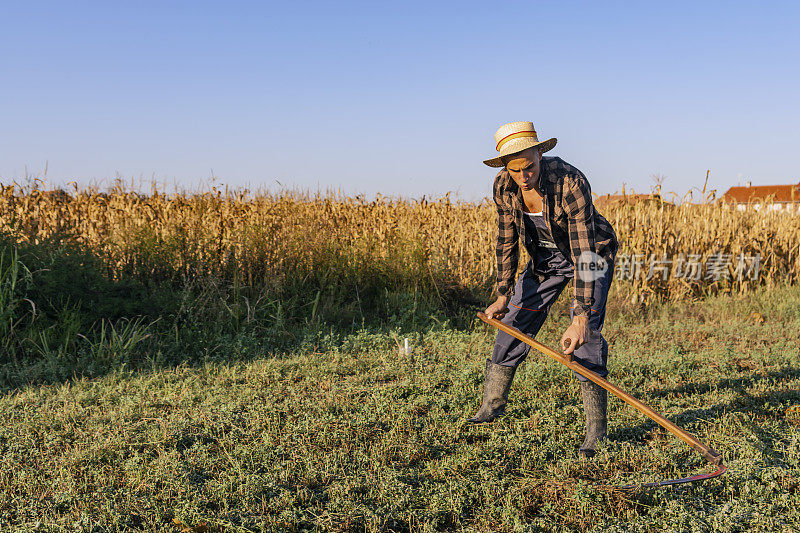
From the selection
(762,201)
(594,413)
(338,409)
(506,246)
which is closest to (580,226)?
(506,246)

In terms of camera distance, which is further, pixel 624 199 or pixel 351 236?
pixel 624 199

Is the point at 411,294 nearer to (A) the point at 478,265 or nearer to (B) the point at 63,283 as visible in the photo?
(A) the point at 478,265

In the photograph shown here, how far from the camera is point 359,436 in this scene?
3.66 metres

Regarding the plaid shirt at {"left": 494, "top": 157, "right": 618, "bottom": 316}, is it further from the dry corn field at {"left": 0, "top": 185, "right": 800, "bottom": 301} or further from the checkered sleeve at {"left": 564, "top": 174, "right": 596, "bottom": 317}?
the dry corn field at {"left": 0, "top": 185, "right": 800, "bottom": 301}

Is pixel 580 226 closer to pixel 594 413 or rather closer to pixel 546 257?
pixel 546 257

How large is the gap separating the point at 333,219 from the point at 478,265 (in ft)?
7.40

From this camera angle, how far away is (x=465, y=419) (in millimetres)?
3939

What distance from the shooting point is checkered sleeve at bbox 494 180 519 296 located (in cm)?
369

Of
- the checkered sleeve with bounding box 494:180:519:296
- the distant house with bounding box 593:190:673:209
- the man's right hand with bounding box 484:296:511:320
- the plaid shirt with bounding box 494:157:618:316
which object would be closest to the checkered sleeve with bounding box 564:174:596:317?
the plaid shirt with bounding box 494:157:618:316

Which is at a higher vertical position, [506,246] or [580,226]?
[580,226]

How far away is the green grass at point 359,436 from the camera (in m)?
2.83

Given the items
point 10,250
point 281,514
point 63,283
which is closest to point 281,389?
point 281,514

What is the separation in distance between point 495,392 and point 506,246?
1.02 metres

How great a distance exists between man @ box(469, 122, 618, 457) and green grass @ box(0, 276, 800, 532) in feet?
1.28
